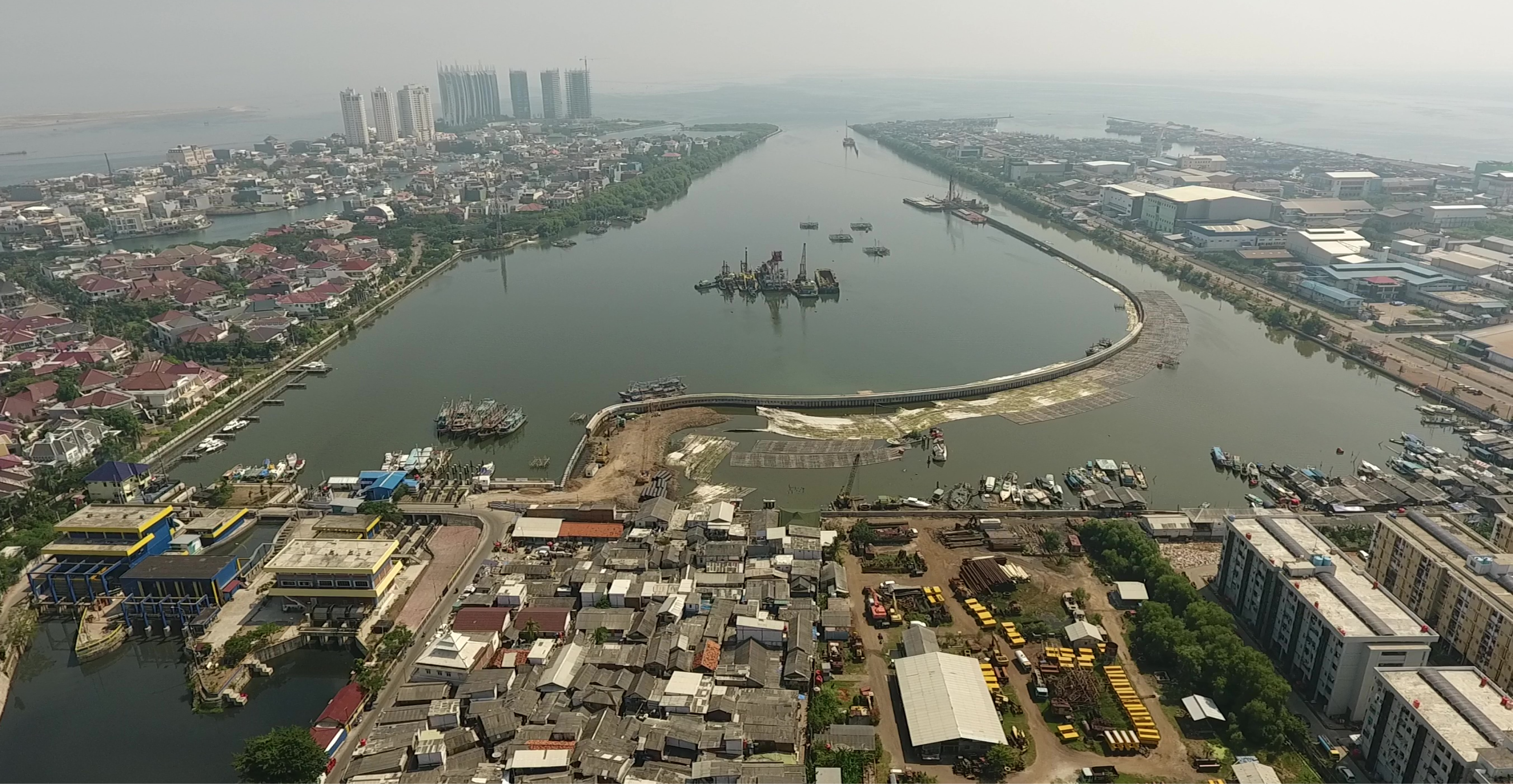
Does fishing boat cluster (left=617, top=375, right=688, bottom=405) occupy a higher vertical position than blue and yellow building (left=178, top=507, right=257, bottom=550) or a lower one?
higher

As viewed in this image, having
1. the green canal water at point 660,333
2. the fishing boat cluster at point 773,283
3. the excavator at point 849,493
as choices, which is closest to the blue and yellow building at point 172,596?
the green canal water at point 660,333

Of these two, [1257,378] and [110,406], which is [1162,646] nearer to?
[1257,378]

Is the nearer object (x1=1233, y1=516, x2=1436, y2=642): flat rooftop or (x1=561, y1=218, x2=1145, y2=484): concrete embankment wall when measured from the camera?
(x1=1233, y1=516, x2=1436, y2=642): flat rooftop

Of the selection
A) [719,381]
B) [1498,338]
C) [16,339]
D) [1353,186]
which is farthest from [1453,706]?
[1353,186]

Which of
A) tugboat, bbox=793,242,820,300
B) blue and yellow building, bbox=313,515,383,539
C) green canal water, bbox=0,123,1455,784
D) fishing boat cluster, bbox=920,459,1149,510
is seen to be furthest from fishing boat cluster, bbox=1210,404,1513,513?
tugboat, bbox=793,242,820,300

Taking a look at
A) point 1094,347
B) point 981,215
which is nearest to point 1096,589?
point 1094,347

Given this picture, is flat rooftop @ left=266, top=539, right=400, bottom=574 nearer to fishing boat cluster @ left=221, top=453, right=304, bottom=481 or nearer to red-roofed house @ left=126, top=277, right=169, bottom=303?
fishing boat cluster @ left=221, top=453, right=304, bottom=481
